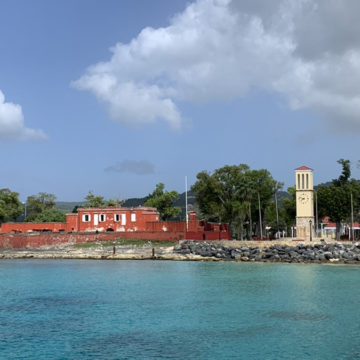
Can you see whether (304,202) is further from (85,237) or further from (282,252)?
(85,237)

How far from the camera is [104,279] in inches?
1908

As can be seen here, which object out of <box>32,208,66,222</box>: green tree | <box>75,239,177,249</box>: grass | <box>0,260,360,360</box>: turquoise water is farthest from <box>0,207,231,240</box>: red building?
<box>0,260,360,360</box>: turquoise water

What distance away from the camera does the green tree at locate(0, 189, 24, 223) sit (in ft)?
353

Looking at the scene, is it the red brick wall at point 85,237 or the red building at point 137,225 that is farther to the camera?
the red building at point 137,225

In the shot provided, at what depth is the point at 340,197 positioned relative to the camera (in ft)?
A: 291

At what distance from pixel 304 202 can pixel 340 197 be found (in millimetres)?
8024

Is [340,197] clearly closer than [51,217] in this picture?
Yes

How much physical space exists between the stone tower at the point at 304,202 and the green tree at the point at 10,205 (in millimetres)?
51869

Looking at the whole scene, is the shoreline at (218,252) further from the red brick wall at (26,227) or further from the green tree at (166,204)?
the green tree at (166,204)

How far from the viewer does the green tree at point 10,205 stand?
108 meters

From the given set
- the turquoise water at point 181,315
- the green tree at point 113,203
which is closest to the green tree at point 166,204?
the green tree at point 113,203

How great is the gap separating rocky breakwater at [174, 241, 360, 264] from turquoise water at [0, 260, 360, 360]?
11.1m

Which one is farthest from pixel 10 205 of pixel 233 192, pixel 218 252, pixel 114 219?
pixel 218 252

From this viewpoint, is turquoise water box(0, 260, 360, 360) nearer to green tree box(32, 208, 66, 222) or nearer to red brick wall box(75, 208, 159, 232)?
red brick wall box(75, 208, 159, 232)
